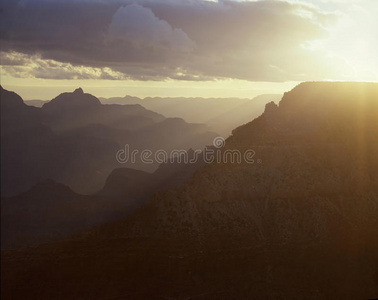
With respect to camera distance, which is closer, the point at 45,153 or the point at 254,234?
the point at 254,234

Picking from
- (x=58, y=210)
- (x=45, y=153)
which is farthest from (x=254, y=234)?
(x=45, y=153)

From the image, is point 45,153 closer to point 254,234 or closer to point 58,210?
point 58,210

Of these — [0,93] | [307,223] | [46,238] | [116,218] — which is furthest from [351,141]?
[0,93]

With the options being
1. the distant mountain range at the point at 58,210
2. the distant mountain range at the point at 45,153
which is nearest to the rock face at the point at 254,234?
the distant mountain range at the point at 58,210

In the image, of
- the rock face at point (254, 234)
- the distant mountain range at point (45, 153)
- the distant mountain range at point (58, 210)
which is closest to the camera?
the rock face at point (254, 234)

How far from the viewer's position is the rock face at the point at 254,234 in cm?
5741

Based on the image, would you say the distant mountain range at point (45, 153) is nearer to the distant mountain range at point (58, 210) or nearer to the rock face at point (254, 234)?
the distant mountain range at point (58, 210)

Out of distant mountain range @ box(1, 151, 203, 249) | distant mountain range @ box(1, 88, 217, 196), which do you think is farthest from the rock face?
distant mountain range @ box(1, 88, 217, 196)

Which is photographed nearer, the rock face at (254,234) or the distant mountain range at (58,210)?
the rock face at (254,234)

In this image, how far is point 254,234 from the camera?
2667 inches

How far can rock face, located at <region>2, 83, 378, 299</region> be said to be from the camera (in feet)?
188

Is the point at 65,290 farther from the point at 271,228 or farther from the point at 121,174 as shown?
the point at 121,174

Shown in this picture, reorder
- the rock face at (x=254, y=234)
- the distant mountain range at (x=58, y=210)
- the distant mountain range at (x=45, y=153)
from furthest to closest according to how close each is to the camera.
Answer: the distant mountain range at (x=45, y=153)
the distant mountain range at (x=58, y=210)
the rock face at (x=254, y=234)

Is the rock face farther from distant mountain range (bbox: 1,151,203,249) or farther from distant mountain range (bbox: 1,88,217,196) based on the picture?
distant mountain range (bbox: 1,88,217,196)
